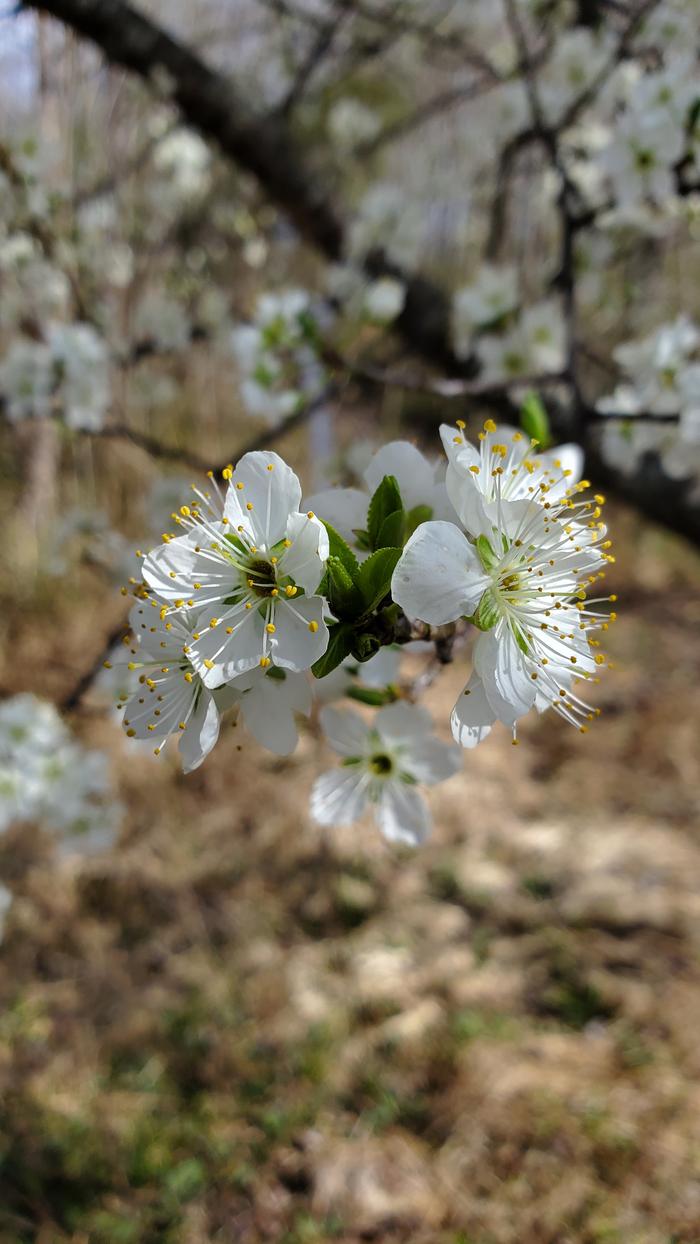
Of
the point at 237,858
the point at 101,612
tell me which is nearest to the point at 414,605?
the point at 237,858

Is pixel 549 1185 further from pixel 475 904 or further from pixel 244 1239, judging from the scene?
pixel 475 904

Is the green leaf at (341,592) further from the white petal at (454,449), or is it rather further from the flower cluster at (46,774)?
the flower cluster at (46,774)

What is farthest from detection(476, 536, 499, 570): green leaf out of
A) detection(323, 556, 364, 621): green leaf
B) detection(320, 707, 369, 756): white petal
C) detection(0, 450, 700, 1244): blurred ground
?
detection(0, 450, 700, 1244): blurred ground

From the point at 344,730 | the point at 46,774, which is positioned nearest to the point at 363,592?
the point at 344,730

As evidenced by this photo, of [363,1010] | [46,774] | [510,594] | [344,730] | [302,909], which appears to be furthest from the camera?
[302,909]

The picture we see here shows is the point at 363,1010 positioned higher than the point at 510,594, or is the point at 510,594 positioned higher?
the point at 510,594

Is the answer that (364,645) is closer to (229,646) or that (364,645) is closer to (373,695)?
(229,646)

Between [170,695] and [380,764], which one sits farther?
[380,764]
